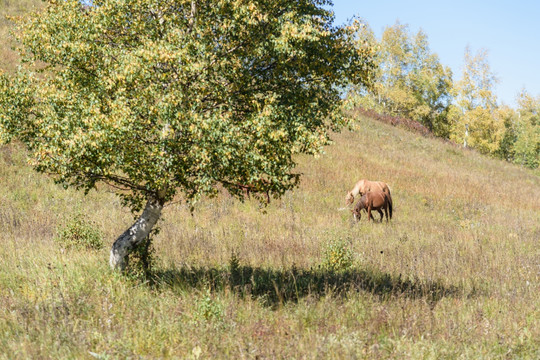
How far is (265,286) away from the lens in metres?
8.26

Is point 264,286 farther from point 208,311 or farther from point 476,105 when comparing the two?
point 476,105

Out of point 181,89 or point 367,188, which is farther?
point 367,188

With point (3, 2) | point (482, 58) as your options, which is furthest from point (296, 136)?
point (482, 58)

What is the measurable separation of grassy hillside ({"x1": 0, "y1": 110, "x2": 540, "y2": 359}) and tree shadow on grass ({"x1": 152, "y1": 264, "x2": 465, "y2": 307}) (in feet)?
0.15

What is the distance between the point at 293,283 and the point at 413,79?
198ft

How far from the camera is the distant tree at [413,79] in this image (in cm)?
6294

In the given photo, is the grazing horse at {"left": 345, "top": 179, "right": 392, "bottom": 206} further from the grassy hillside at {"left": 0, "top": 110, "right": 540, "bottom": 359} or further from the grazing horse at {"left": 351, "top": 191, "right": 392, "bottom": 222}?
the grassy hillside at {"left": 0, "top": 110, "right": 540, "bottom": 359}

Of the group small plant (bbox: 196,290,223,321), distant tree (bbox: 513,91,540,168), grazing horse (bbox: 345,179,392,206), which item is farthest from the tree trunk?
distant tree (bbox: 513,91,540,168)

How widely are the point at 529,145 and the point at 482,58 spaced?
786 inches

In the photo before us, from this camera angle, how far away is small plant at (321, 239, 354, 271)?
9.84 m

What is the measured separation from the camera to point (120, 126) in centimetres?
594

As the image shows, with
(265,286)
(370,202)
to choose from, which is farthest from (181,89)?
(370,202)

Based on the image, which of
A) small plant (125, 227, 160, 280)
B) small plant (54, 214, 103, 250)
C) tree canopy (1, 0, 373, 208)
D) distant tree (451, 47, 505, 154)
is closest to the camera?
tree canopy (1, 0, 373, 208)

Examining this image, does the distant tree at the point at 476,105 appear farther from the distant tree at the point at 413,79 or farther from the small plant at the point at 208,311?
the small plant at the point at 208,311
